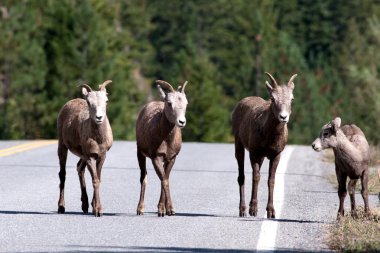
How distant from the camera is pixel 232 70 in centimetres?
10688

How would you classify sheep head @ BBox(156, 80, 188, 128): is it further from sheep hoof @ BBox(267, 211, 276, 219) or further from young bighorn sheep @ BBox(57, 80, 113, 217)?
sheep hoof @ BBox(267, 211, 276, 219)

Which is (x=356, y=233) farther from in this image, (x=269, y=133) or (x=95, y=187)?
(x=95, y=187)

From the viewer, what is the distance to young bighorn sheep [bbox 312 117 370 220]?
44.2 feet

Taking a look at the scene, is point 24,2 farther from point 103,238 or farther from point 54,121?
point 103,238

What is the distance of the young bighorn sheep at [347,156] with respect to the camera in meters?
13.5

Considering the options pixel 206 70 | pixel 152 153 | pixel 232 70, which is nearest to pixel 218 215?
pixel 152 153

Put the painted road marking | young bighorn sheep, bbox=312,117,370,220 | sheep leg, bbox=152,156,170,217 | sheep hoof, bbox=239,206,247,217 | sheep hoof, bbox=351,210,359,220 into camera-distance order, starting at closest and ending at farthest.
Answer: sheep hoof, bbox=351,210,359,220 → young bighorn sheep, bbox=312,117,370,220 → sheep leg, bbox=152,156,170,217 → sheep hoof, bbox=239,206,247,217 → the painted road marking

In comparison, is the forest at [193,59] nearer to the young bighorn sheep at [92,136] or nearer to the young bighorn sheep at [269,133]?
the young bighorn sheep at [269,133]

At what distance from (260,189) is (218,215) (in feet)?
12.8

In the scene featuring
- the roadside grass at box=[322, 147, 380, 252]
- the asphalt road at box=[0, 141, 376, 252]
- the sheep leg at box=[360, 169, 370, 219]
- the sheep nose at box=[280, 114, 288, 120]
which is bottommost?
the asphalt road at box=[0, 141, 376, 252]

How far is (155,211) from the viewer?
48.4 ft

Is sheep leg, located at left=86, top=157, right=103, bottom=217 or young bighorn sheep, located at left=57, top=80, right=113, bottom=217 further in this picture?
young bighorn sheep, located at left=57, top=80, right=113, bottom=217

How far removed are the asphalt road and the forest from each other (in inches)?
1467

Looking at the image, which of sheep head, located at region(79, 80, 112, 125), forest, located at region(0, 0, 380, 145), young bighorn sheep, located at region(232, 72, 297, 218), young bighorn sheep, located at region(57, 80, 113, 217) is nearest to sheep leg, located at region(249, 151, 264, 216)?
young bighorn sheep, located at region(232, 72, 297, 218)
